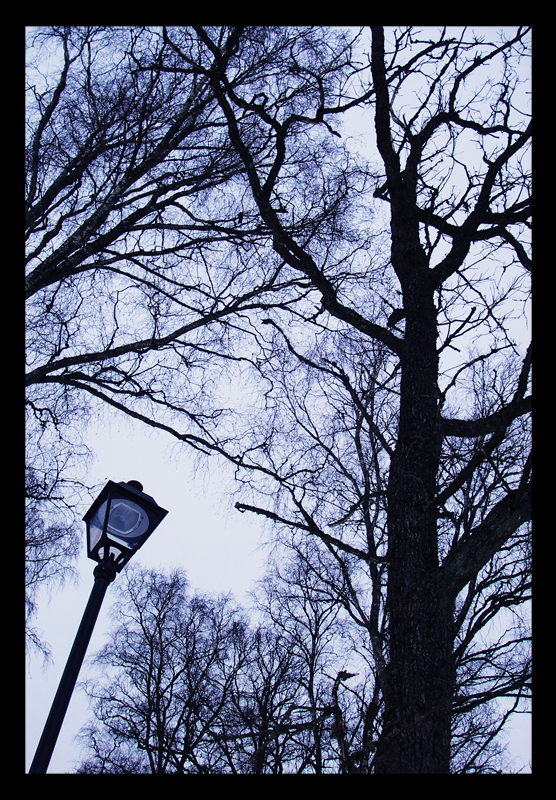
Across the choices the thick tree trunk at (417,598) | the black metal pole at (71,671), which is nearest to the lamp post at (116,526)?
the black metal pole at (71,671)

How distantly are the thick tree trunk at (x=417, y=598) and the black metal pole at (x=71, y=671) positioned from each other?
1.70 meters

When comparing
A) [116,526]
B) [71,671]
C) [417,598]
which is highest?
[116,526]

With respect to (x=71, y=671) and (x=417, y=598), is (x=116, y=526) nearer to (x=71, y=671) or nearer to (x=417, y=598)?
(x=71, y=671)

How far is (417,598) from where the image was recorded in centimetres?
355

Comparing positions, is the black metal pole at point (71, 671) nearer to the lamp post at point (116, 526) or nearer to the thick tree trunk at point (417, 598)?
the lamp post at point (116, 526)

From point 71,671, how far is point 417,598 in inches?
79.7

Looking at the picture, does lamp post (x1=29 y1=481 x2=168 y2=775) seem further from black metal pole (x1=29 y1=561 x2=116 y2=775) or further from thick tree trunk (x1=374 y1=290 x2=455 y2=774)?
thick tree trunk (x1=374 y1=290 x2=455 y2=774)

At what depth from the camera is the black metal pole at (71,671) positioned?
3344mm

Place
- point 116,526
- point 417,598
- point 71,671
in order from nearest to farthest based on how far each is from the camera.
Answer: point 417,598, point 71,671, point 116,526

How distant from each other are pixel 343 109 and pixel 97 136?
99.6 inches

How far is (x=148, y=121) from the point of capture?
650 centimetres

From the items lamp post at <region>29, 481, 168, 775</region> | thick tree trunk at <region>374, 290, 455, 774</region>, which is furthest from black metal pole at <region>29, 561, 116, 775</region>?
thick tree trunk at <region>374, 290, 455, 774</region>

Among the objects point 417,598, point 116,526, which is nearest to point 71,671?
point 116,526
